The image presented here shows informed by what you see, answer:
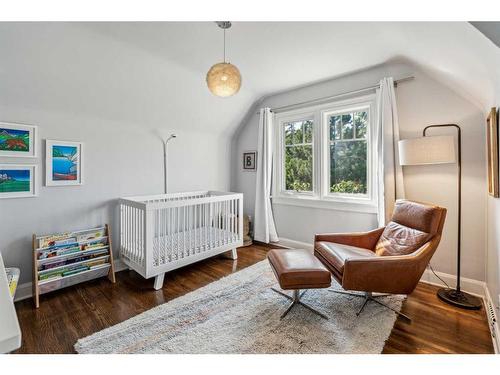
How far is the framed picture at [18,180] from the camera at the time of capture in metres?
2.17

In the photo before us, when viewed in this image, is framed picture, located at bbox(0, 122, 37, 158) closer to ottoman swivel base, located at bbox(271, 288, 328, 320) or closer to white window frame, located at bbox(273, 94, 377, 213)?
ottoman swivel base, located at bbox(271, 288, 328, 320)

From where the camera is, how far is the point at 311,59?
2658 mm

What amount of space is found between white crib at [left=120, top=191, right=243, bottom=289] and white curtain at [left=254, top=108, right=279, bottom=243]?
61 cm

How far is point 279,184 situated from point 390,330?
8.06 feet

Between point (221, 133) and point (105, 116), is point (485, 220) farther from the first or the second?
point (105, 116)

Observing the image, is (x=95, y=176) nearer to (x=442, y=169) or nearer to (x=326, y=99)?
(x=326, y=99)

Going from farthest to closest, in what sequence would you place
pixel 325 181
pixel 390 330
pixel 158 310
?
1. pixel 325 181
2. pixel 158 310
3. pixel 390 330

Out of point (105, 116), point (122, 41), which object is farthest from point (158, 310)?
point (122, 41)

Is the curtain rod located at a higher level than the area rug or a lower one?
higher

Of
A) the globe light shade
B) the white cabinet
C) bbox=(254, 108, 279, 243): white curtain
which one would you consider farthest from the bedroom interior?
the white cabinet

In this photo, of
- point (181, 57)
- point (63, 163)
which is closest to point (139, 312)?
point (63, 163)

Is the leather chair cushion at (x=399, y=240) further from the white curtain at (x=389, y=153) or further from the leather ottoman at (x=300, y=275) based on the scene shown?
the leather ottoman at (x=300, y=275)

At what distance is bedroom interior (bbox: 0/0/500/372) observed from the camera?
1.75m
